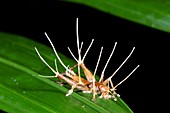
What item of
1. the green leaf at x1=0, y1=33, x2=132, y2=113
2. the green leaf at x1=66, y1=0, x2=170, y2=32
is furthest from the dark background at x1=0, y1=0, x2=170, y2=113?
the green leaf at x1=0, y1=33, x2=132, y2=113

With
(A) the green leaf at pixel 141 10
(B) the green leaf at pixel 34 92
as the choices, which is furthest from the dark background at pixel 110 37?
(B) the green leaf at pixel 34 92

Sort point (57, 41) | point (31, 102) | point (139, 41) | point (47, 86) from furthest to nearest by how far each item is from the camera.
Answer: point (57, 41) < point (139, 41) < point (47, 86) < point (31, 102)

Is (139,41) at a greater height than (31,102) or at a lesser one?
greater

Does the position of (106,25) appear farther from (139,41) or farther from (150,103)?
(150,103)

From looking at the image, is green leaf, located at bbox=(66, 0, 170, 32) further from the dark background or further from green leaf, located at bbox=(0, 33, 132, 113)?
the dark background

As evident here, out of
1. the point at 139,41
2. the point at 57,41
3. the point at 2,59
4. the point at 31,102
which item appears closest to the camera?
the point at 31,102

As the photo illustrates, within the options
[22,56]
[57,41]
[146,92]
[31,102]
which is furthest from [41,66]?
[57,41]

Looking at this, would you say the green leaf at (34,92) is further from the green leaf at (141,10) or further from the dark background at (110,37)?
the dark background at (110,37)
